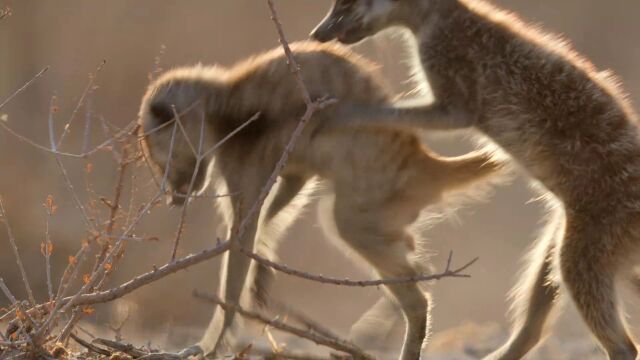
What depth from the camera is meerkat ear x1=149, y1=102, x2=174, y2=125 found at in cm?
632

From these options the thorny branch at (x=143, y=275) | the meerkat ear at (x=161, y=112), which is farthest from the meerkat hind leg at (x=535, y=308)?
the meerkat ear at (x=161, y=112)

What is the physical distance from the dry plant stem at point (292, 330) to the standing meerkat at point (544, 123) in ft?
3.63

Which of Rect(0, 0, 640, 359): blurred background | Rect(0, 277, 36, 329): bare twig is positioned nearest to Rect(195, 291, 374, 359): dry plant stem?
Rect(0, 277, 36, 329): bare twig

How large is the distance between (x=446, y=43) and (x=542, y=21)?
7398 millimetres

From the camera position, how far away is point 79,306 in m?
4.77

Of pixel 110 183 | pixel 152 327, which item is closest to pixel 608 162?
pixel 152 327

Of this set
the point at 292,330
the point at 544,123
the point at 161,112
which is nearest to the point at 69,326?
the point at 292,330

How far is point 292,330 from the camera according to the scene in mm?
4438

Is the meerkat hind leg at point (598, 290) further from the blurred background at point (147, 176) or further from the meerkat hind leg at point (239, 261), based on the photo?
the blurred background at point (147, 176)

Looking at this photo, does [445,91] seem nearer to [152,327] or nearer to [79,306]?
[79,306]

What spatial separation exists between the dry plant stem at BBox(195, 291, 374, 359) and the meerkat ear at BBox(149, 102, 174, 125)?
198 cm

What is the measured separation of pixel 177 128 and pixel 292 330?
7.09ft

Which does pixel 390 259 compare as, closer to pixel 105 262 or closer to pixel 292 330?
pixel 292 330

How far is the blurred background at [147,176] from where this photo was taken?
10852 mm
